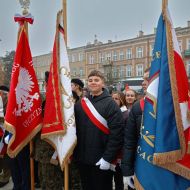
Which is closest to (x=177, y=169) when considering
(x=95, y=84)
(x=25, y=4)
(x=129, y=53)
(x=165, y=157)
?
(x=165, y=157)

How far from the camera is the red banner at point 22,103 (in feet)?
13.2

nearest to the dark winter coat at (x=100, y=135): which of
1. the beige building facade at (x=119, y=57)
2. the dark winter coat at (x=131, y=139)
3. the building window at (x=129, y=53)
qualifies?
the dark winter coat at (x=131, y=139)

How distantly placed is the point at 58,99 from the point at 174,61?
1669 millimetres

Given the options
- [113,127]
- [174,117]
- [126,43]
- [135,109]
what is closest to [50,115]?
[113,127]

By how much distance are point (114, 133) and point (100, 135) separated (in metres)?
0.21

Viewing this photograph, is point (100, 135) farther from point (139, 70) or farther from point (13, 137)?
point (139, 70)

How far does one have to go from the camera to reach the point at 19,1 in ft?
14.1

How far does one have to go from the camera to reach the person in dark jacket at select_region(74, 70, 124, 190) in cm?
332

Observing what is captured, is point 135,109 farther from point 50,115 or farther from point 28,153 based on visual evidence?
point 28,153

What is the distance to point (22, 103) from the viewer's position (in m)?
4.17

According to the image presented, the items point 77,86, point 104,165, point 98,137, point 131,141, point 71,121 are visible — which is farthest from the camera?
point 77,86

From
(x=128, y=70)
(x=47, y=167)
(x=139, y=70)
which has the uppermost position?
(x=128, y=70)

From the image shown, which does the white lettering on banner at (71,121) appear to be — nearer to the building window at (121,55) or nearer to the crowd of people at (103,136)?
the crowd of people at (103,136)

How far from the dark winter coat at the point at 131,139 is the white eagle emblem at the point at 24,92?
173 centimetres
